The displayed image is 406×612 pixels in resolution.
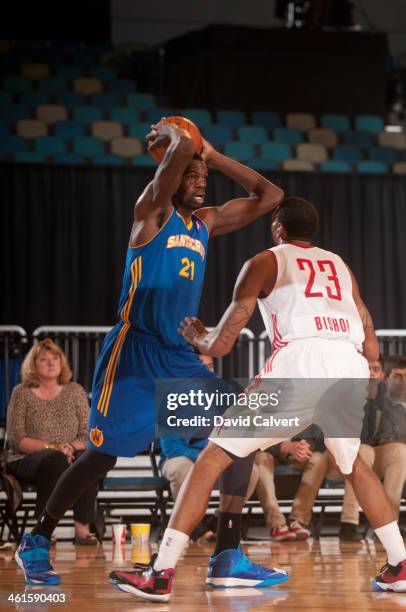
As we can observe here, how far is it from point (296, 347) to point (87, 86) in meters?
10.2

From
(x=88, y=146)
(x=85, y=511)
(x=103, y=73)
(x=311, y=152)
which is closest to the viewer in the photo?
(x=85, y=511)

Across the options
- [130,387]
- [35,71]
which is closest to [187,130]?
[130,387]

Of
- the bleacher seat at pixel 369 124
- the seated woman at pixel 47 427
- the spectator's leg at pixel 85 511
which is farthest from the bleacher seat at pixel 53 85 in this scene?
the spectator's leg at pixel 85 511

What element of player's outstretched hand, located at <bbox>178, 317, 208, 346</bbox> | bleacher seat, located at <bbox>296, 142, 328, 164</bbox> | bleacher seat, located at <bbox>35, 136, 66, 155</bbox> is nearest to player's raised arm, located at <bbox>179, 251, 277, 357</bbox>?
player's outstretched hand, located at <bbox>178, 317, 208, 346</bbox>

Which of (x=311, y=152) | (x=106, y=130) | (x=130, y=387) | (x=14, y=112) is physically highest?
(x=14, y=112)

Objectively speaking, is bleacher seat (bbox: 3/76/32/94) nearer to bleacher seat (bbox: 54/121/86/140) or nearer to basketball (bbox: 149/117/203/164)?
bleacher seat (bbox: 54/121/86/140)

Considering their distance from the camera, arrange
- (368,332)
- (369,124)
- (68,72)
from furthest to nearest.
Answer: (68,72) < (369,124) < (368,332)

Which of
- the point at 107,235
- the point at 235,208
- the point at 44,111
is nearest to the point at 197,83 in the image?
the point at 44,111

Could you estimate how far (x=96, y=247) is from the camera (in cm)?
1028

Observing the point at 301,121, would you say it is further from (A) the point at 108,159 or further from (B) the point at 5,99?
(B) the point at 5,99

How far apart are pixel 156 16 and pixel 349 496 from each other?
36.7ft

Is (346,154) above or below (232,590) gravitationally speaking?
above

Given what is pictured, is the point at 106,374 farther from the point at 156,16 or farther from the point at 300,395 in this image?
the point at 156,16

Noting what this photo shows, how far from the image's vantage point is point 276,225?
3.97 m
